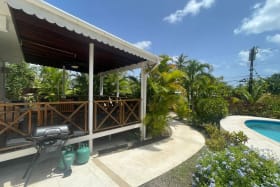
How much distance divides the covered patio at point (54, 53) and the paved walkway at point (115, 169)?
62 centimetres

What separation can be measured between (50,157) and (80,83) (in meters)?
6.46

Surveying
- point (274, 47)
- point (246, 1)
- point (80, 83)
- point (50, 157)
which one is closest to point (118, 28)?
point (80, 83)

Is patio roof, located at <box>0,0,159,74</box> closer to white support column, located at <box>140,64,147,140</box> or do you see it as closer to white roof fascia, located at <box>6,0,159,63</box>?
white roof fascia, located at <box>6,0,159,63</box>

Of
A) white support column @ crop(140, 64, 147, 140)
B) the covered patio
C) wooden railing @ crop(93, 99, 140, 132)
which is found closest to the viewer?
the covered patio

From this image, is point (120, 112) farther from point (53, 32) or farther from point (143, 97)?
point (53, 32)

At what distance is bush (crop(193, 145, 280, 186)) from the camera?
8.35 ft

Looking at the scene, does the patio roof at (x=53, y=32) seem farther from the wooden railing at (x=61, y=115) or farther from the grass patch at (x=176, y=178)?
the grass patch at (x=176, y=178)

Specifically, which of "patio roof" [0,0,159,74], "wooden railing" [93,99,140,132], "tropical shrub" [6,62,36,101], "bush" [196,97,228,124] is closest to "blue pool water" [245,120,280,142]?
"bush" [196,97,228,124]

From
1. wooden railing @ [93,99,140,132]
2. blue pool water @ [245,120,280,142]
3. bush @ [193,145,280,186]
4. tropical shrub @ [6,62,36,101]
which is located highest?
tropical shrub @ [6,62,36,101]

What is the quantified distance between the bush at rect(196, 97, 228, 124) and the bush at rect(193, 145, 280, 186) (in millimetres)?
6172

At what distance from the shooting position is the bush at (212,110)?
9.14 meters

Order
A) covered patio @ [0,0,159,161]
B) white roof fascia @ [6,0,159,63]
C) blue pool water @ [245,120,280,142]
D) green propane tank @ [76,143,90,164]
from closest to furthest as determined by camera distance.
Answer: white roof fascia @ [6,0,159,63] < covered patio @ [0,0,159,161] < green propane tank @ [76,143,90,164] < blue pool water @ [245,120,280,142]

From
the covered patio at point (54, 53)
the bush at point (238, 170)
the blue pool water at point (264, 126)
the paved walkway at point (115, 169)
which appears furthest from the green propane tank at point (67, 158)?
the blue pool water at point (264, 126)

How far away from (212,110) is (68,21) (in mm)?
8856
